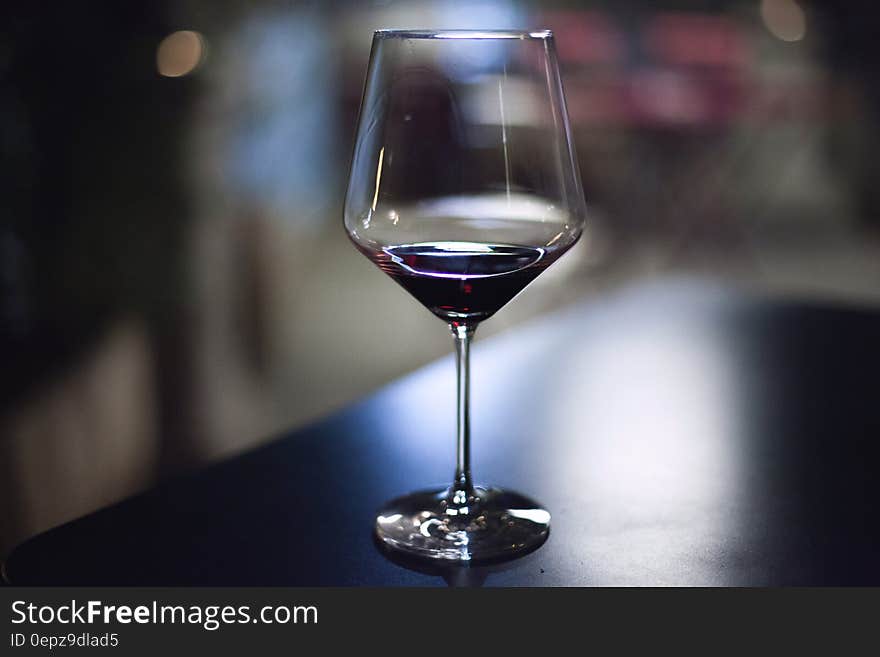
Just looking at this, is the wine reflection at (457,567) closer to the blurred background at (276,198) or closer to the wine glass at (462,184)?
the wine glass at (462,184)

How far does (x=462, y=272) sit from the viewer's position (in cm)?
49

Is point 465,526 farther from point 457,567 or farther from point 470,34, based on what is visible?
point 470,34

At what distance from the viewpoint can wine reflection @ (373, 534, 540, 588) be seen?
1.42 feet

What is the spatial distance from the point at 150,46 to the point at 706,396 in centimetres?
210

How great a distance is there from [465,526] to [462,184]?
0.49 feet

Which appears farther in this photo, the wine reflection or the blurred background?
the blurred background

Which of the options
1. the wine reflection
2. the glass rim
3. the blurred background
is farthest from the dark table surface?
the blurred background

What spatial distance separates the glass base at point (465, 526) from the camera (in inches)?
18.0

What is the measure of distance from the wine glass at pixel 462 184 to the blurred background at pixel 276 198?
92cm

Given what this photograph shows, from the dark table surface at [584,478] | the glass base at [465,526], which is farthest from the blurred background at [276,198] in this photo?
the glass base at [465,526]

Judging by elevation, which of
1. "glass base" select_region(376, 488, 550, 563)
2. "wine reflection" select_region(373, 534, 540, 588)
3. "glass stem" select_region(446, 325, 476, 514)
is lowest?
"wine reflection" select_region(373, 534, 540, 588)

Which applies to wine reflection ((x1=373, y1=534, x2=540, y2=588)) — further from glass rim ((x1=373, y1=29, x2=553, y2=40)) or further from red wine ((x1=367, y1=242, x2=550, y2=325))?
glass rim ((x1=373, y1=29, x2=553, y2=40))

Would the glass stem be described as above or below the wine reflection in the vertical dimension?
above

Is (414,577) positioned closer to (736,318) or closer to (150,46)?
(736,318)
